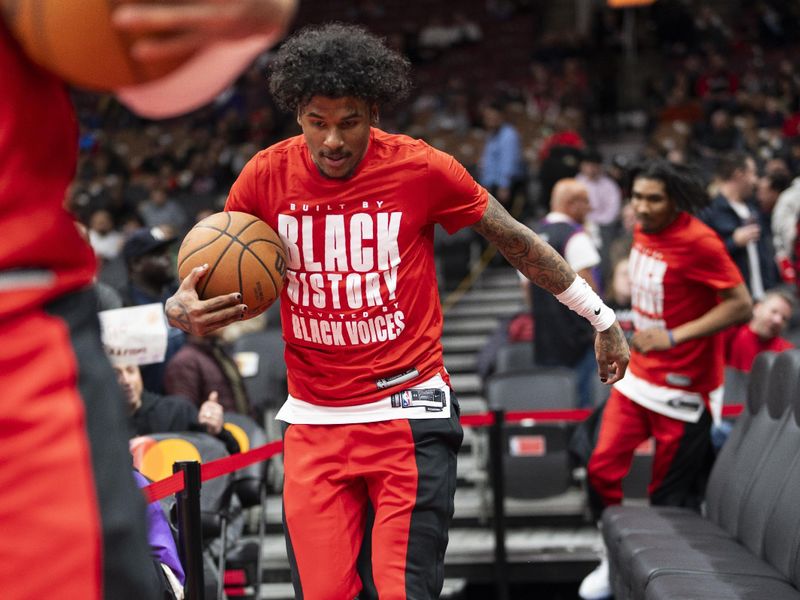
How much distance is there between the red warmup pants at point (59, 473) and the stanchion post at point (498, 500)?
14.5 ft

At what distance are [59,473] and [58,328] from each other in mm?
187

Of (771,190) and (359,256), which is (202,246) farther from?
(771,190)

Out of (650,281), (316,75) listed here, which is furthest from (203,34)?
(650,281)

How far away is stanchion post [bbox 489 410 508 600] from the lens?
19.9 ft

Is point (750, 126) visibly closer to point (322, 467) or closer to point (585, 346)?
point (585, 346)

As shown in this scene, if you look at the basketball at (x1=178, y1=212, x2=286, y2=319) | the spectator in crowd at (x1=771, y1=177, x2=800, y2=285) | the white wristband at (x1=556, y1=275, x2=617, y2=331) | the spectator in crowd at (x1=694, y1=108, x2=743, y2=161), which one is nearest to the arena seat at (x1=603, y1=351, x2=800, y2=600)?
the white wristband at (x1=556, y1=275, x2=617, y2=331)

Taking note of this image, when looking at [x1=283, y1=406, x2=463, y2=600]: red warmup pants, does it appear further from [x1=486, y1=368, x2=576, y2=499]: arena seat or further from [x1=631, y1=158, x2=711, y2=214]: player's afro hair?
[x1=486, y1=368, x2=576, y2=499]: arena seat

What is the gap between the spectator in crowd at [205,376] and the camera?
6.12m

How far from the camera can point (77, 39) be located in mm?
1488

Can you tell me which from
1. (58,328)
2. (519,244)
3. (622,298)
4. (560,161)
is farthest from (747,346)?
(58,328)

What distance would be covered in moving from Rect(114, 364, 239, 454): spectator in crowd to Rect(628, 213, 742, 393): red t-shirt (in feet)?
6.13

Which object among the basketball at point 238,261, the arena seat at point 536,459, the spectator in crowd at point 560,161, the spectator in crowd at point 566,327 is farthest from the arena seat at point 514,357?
the basketball at point 238,261

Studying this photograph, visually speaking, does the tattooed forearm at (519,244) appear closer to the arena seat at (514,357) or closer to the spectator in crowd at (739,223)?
the spectator in crowd at (739,223)

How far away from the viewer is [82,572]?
5.02 feet
